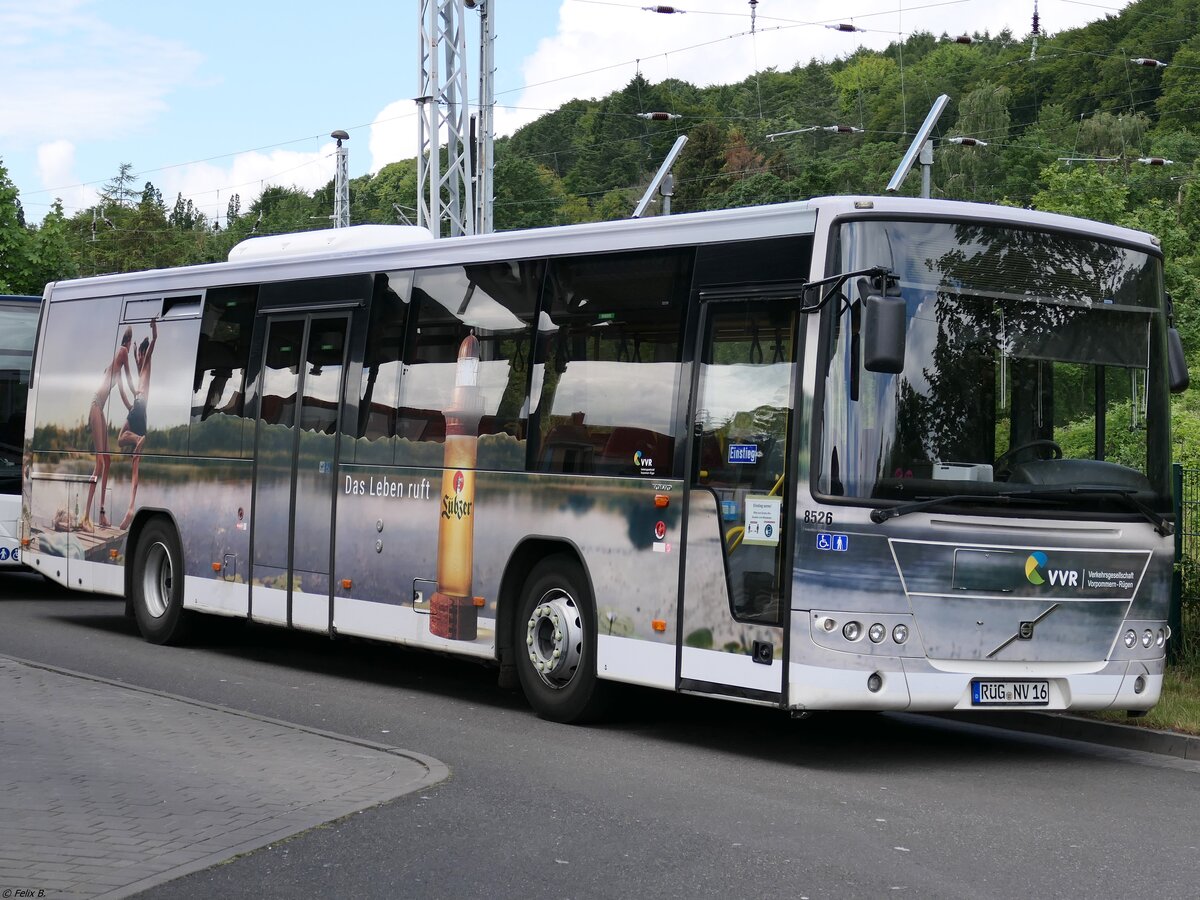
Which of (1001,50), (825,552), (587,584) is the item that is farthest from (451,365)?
(1001,50)

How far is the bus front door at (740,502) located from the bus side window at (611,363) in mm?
331

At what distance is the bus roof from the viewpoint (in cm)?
998

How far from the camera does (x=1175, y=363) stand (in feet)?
35.7

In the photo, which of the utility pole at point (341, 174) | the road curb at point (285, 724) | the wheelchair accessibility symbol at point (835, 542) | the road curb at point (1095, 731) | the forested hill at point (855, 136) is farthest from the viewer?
the forested hill at point (855, 136)

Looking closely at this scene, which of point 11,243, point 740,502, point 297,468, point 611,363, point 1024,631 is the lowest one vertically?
point 1024,631

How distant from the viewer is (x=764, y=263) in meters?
10.2

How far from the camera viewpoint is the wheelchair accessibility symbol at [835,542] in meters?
9.59

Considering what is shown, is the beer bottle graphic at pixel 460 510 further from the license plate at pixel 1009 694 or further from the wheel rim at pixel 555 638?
the license plate at pixel 1009 694

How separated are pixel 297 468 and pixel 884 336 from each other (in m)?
6.34

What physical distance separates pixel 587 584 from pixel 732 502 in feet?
4.92

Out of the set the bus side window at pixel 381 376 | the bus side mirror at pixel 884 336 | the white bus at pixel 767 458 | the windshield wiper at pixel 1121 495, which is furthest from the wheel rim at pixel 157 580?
the windshield wiper at pixel 1121 495

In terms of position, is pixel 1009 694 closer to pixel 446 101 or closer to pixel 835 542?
pixel 835 542

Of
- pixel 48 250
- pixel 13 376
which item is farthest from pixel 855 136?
pixel 13 376

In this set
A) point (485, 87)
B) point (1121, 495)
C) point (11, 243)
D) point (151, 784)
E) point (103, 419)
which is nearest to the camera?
point (151, 784)
